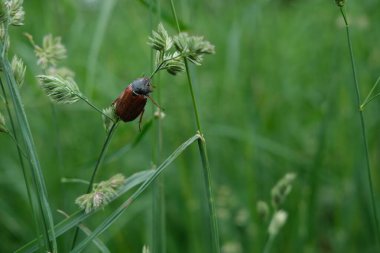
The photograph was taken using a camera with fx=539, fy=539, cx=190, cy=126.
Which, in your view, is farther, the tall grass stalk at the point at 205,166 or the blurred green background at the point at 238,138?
the blurred green background at the point at 238,138

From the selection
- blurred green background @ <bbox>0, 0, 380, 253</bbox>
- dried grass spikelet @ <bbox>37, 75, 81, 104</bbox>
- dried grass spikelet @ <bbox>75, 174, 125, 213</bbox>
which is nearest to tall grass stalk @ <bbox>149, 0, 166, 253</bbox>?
dried grass spikelet @ <bbox>75, 174, 125, 213</bbox>

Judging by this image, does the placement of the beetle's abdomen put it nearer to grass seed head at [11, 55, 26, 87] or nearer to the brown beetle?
the brown beetle

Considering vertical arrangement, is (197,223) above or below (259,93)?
below

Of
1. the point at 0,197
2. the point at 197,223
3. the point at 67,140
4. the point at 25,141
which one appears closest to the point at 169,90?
the point at 67,140

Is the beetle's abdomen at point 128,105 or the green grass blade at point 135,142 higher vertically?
the green grass blade at point 135,142

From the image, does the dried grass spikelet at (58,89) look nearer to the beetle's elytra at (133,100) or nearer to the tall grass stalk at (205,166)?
the beetle's elytra at (133,100)

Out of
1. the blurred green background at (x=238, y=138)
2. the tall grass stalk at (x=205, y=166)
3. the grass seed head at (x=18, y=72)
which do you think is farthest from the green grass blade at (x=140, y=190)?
the blurred green background at (x=238, y=138)

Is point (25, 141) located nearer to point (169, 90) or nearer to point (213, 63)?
point (169, 90)
